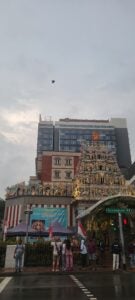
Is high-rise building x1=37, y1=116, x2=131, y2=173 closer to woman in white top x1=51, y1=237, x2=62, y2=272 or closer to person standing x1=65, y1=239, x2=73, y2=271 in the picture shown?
woman in white top x1=51, y1=237, x2=62, y2=272

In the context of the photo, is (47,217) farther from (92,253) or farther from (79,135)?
(79,135)

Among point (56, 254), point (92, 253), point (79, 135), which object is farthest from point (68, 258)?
point (79, 135)

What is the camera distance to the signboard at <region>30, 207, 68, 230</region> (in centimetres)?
4434

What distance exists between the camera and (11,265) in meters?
21.5

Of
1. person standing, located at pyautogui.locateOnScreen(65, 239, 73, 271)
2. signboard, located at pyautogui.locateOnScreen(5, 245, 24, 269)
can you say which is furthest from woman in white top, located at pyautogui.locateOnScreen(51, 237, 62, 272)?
signboard, located at pyautogui.locateOnScreen(5, 245, 24, 269)

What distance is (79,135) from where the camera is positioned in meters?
109

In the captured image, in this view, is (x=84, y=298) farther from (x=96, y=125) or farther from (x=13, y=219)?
(x=96, y=125)

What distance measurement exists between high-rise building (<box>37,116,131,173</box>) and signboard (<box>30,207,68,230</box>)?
201 feet

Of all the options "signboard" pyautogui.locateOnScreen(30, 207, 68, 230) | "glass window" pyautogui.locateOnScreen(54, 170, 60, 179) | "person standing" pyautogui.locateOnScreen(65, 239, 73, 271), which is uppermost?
"glass window" pyautogui.locateOnScreen(54, 170, 60, 179)

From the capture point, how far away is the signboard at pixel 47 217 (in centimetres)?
4434

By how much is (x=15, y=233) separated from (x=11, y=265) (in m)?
5.55

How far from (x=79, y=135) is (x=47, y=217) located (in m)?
65.9

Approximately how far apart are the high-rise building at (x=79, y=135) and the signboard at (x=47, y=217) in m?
61.3

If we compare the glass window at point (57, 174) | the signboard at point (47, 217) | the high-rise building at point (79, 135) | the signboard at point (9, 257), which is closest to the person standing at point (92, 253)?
the signboard at point (9, 257)
